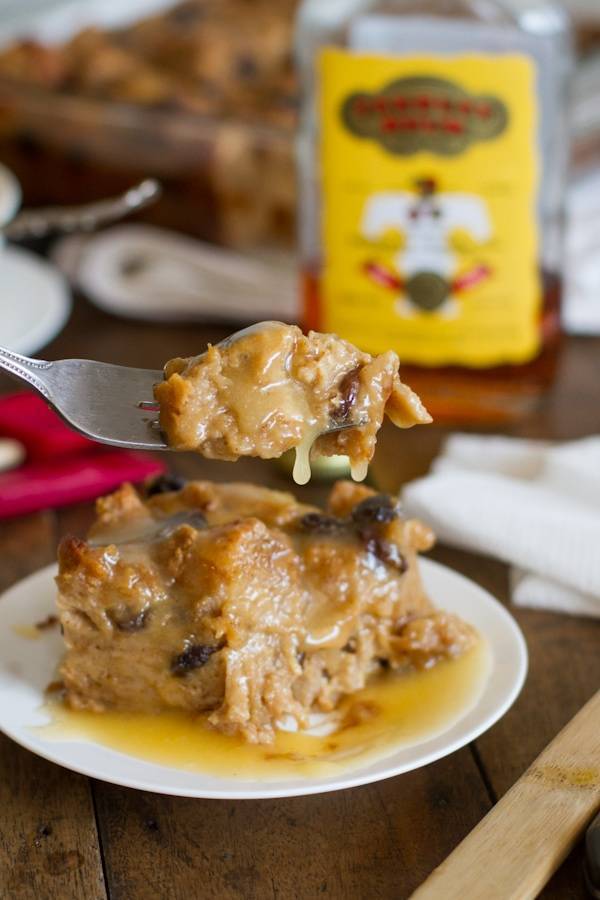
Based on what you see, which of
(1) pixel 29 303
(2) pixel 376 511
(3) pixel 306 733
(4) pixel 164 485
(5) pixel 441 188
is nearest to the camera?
(3) pixel 306 733

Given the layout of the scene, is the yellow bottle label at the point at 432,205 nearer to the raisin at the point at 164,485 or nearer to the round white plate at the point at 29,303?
the round white plate at the point at 29,303

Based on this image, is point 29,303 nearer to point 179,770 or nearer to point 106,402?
point 106,402

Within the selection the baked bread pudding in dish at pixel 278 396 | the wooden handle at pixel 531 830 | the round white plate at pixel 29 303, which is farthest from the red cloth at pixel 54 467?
the wooden handle at pixel 531 830

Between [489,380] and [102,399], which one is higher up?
[102,399]

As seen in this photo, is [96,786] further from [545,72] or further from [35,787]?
[545,72]

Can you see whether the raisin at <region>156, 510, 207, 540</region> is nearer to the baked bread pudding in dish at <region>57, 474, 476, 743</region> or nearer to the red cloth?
the baked bread pudding in dish at <region>57, 474, 476, 743</region>

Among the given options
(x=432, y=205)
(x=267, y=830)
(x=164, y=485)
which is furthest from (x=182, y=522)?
(x=432, y=205)
